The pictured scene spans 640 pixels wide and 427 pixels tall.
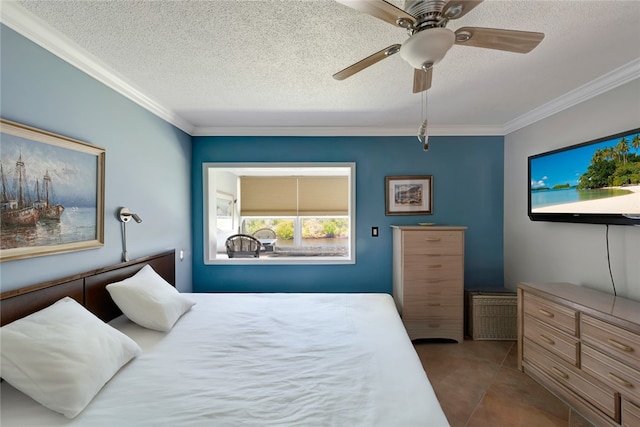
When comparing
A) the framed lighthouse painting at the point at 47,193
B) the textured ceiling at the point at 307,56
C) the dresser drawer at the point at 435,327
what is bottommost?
the dresser drawer at the point at 435,327

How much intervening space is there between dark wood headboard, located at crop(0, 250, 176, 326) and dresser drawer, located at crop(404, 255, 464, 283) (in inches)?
99.3

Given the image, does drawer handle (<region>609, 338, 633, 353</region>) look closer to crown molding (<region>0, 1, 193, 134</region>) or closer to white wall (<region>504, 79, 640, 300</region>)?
white wall (<region>504, 79, 640, 300</region>)

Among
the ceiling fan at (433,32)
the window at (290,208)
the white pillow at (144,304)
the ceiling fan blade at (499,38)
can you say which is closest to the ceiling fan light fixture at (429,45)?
the ceiling fan at (433,32)

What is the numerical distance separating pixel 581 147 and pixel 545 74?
2.24ft

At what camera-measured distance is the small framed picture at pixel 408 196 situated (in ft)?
11.1

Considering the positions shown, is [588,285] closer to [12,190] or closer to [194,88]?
[194,88]

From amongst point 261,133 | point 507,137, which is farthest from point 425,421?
point 507,137

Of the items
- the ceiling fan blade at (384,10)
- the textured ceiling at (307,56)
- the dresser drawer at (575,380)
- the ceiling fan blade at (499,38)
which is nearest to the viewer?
the ceiling fan blade at (384,10)

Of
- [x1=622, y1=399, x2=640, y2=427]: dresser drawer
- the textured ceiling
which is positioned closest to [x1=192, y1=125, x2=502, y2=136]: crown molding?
the textured ceiling

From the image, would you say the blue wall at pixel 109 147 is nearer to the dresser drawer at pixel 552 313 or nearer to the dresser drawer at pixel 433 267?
the dresser drawer at pixel 433 267

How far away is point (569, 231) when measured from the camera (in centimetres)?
248

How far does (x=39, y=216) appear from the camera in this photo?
1511mm

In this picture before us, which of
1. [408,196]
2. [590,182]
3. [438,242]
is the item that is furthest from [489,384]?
[408,196]

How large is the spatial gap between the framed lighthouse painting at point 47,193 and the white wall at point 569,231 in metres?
3.81
